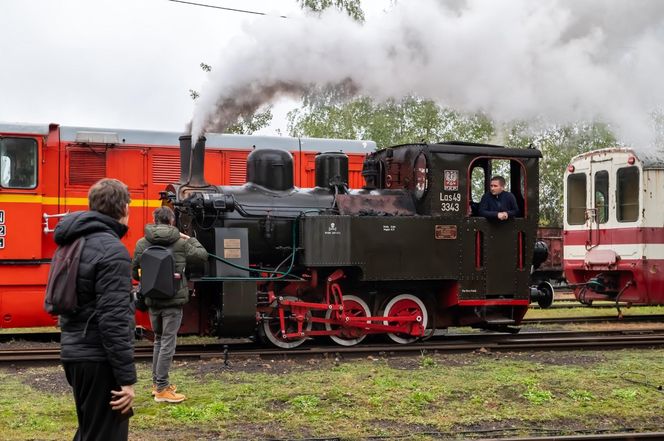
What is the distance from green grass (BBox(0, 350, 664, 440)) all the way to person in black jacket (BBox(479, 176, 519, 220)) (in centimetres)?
260

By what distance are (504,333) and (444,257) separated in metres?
2.41

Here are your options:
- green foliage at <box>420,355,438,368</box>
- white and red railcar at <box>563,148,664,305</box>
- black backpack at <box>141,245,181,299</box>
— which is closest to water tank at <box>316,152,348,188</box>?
green foliage at <box>420,355,438,368</box>

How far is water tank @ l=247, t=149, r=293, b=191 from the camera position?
440 inches

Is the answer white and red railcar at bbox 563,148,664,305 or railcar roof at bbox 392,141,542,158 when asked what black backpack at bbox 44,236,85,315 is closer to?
railcar roof at bbox 392,141,542,158

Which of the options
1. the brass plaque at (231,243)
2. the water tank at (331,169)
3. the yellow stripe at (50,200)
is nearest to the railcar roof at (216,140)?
the yellow stripe at (50,200)

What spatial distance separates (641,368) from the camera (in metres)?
9.22

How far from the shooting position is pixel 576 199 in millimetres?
17750

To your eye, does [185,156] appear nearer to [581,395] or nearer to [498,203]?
[498,203]

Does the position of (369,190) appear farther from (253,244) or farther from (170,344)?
(170,344)

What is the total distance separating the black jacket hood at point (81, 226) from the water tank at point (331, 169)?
740cm

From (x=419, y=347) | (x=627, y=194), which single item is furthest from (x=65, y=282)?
(x=627, y=194)

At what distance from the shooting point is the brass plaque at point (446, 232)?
11.2 metres

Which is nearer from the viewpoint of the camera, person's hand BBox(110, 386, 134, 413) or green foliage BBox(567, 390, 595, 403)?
person's hand BBox(110, 386, 134, 413)

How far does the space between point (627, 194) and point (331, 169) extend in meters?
7.52
